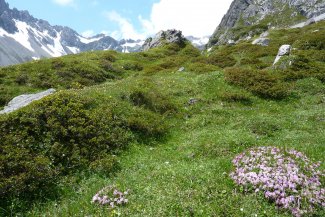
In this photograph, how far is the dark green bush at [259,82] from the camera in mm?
28547

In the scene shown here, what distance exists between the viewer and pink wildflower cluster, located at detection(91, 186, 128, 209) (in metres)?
11.2

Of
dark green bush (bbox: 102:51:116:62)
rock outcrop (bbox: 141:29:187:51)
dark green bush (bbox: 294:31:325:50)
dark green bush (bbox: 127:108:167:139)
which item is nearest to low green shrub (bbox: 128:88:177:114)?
dark green bush (bbox: 127:108:167:139)

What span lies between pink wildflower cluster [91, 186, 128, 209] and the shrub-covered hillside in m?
0.12

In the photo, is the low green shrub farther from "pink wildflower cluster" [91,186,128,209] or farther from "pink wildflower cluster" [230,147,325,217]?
"pink wildflower cluster" [91,186,128,209]

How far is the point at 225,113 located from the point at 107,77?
24.5 meters

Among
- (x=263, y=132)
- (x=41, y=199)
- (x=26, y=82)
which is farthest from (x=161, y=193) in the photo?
(x=26, y=82)

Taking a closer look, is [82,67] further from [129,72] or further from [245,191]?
[245,191]

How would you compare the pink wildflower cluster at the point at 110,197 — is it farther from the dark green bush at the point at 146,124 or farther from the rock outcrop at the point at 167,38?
the rock outcrop at the point at 167,38

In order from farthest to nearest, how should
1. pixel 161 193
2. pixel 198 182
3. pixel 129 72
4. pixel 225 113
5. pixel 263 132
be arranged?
pixel 129 72, pixel 225 113, pixel 263 132, pixel 198 182, pixel 161 193

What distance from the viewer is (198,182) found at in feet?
40.5

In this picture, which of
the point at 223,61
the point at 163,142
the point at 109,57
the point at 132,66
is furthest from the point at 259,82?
the point at 109,57

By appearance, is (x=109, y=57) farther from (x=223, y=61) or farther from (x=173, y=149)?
(x=173, y=149)

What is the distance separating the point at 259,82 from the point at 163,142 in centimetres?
1407

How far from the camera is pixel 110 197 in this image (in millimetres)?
11508
